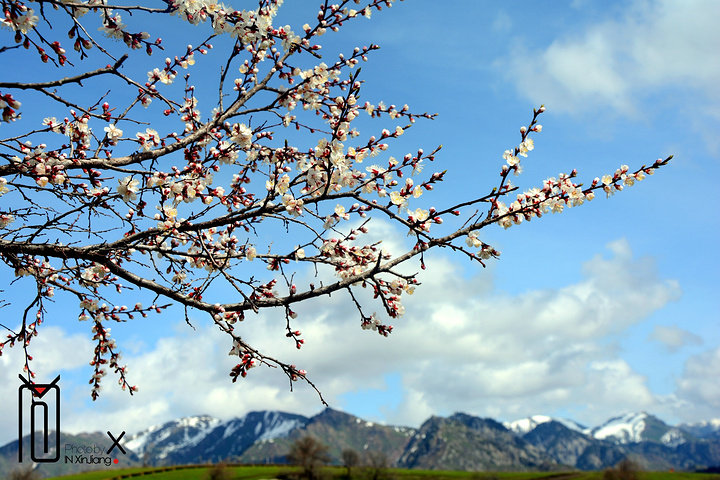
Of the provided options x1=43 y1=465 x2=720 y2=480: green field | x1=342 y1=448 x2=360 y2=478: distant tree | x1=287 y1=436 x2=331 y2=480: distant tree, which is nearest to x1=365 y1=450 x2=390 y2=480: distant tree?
x1=43 y1=465 x2=720 y2=480: green field

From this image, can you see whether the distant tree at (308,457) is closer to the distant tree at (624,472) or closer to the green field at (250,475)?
the green field at (250,475)

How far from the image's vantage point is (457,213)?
6.66 metres

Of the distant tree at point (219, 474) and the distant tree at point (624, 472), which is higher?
the distant tree at point (219, 474)

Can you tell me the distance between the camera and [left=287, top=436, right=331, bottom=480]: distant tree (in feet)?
348

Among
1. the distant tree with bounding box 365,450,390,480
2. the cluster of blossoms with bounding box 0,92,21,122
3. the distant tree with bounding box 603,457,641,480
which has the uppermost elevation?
the cluster of blossoms with bounding box 0,92,21,122

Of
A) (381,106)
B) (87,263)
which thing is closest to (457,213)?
(381,106)

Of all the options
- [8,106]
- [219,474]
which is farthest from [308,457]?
[8,106]

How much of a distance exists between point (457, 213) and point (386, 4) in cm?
407

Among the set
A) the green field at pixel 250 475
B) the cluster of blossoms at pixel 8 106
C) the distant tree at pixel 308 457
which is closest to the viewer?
the cluster of blossoms at pixel 8 106

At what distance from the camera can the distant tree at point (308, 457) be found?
4176 inches

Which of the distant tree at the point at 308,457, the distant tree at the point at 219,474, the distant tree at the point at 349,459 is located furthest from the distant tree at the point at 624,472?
the distant tree at the point at 219,474

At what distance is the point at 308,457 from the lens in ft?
351

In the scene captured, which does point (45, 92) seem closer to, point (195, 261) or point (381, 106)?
point (195, 261)

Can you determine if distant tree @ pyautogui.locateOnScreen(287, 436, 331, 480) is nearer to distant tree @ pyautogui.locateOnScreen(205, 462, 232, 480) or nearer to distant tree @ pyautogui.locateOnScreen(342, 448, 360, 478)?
distant tree @ pyautogui.locateOnScreen(342, 448, 360, 478)
